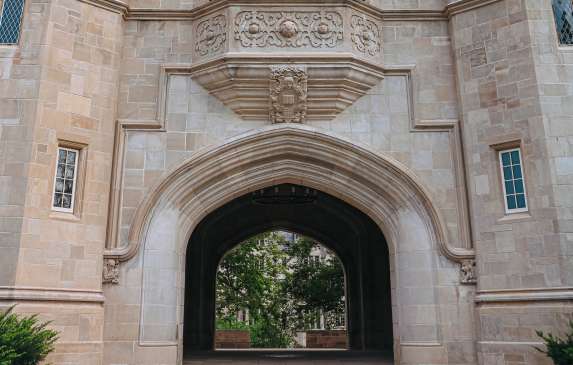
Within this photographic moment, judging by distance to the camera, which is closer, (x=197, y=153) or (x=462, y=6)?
(x=197, y=153)

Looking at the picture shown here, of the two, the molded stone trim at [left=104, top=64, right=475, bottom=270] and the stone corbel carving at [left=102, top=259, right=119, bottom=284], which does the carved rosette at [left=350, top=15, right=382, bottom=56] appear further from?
the stone corbel carving at [left=102, top=259, right=119, bottom=284]

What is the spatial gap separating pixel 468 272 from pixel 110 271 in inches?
230

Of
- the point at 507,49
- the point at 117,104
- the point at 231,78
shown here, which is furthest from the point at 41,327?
the point at 507,49

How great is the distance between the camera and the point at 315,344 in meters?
18.4

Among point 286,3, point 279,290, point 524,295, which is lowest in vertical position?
point 524,295

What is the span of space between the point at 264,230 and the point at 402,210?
7175 millimetres

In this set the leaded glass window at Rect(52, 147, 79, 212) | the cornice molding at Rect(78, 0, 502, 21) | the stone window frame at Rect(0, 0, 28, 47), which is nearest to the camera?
the leaded glass window at Rect(52, 147, 79, 212)

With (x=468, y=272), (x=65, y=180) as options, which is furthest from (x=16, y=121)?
(x=468, y=272)

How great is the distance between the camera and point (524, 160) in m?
8.77

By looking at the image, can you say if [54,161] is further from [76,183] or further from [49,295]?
[49,295]

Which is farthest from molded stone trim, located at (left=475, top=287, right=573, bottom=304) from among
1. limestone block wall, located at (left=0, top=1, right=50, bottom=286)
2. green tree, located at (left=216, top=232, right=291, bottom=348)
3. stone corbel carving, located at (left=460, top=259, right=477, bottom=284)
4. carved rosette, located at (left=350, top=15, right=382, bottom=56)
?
green tree, located at (left=216, top=232, right=291, bottom=348)

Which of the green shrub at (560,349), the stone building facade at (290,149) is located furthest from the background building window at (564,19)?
the green shrub at (560,349)

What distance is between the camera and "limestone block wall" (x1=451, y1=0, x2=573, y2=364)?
26.7 feet

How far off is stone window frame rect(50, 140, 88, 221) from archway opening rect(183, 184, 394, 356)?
5.95 metres
